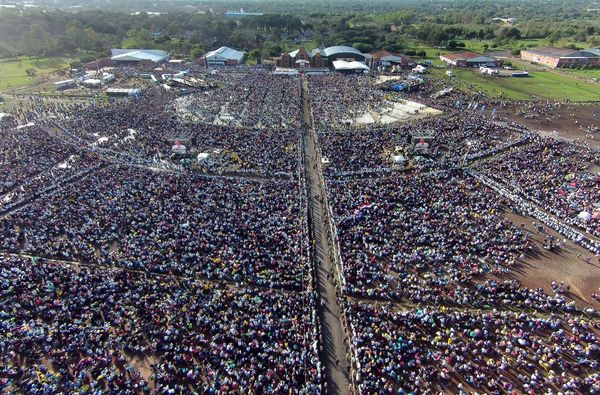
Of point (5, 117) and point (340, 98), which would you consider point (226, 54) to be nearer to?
point (340, 98)

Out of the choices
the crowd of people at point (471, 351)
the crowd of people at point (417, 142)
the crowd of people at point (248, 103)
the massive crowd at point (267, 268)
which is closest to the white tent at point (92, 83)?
the crowd of people at point (248, 103)

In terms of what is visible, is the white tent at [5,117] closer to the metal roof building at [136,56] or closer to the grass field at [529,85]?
the metal roof building at [136,56]

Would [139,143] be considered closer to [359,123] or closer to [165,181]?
[165,181]

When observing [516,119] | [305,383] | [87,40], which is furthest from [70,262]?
[87,40]

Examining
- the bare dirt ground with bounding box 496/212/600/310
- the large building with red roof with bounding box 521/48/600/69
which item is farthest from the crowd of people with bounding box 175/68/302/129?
the large building with red roof with bounding box 521/48/600/69

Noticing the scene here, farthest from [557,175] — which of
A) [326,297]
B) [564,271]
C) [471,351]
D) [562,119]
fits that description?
[326,297]
